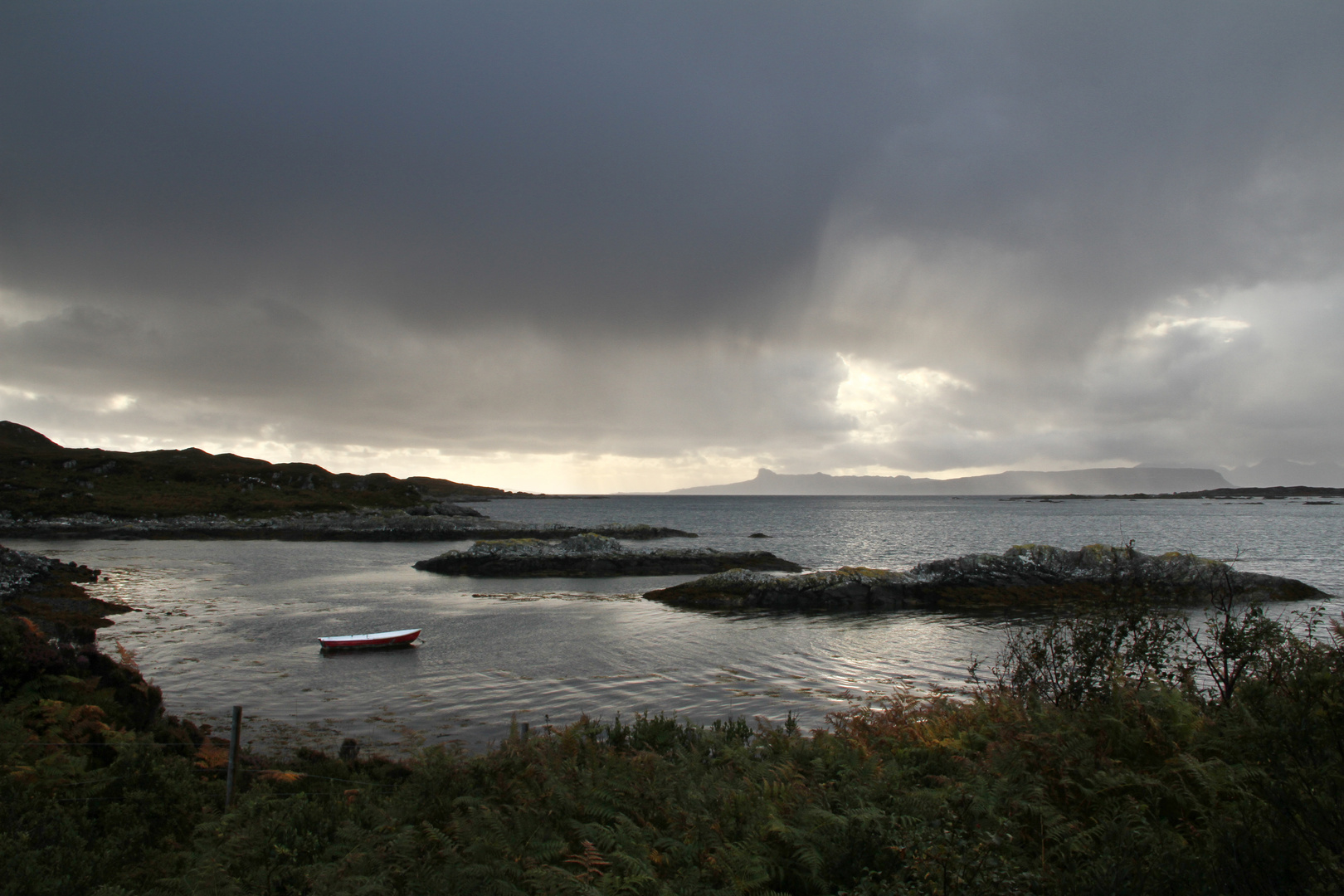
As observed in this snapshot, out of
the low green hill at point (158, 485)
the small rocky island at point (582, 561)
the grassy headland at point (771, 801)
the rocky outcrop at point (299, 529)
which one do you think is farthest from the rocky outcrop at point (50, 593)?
the low green hill at point (158, 485)

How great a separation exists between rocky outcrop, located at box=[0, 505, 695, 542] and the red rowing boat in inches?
2017

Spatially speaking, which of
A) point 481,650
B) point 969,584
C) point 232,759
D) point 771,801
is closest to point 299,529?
point 481,650

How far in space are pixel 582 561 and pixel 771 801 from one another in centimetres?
4289

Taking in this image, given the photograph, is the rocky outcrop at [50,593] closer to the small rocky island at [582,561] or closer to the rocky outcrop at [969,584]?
the small rocky island at [582,561]

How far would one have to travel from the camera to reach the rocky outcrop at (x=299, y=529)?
223ft

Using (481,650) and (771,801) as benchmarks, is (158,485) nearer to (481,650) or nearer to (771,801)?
(481,650)

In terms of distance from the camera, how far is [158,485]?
102750mm

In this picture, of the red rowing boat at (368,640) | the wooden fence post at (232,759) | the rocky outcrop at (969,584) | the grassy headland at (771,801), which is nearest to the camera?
the grassy headland at (771,801)

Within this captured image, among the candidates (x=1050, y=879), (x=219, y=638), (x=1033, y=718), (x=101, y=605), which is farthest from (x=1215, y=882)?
(x=101, y=605)

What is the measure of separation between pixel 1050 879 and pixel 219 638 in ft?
89.0

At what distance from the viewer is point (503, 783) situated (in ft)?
28.6

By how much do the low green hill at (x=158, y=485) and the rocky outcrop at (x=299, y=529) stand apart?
529 centimetres

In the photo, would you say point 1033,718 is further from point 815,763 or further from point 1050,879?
point 1050,879

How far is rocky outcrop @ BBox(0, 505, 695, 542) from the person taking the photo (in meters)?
68.1
